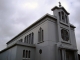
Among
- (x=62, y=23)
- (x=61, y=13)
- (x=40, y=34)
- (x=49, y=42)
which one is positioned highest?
(x=61, y=13)

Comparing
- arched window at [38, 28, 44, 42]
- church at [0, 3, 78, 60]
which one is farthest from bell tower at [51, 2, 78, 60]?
arched window at [38, 28, 44, 42]

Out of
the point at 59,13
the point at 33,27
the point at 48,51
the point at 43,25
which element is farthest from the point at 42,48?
the point at 59,13

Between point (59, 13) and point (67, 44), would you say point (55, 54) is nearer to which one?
point (67, 44)

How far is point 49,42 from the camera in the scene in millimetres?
15688

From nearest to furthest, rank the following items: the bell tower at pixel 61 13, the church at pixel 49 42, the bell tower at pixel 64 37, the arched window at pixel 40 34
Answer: the church at pixel 49 42
the bell tower at pixel 64 37
the arched window at pixel 40 34
the bell tower at pixel 61 13

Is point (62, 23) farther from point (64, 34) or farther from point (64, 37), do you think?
point (64, 37)

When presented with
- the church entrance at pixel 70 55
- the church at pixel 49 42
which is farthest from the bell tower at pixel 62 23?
the church entrance at pixel 70 55

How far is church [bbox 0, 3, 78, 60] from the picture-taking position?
51.5ft

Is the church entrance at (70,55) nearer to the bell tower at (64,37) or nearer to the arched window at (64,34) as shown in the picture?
the bell tower at (64,37)

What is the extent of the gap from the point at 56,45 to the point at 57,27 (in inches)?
132

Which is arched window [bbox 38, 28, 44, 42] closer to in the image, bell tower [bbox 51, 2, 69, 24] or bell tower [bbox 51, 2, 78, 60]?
bell tower [bbox 51, 2, 78, 60]

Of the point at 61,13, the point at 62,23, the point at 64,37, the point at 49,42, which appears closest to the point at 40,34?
the point at 49,42

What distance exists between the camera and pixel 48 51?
597 inches

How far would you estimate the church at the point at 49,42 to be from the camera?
15711mm
